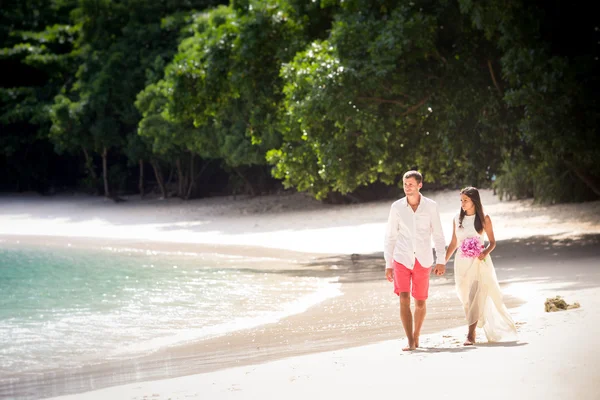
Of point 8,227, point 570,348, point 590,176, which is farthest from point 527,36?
point 8,227

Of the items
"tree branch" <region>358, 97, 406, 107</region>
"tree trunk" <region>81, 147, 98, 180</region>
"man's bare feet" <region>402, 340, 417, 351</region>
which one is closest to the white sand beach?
"man's bare feet" <region>402, 340, 417, 351</region>

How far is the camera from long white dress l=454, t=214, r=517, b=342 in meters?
7.69

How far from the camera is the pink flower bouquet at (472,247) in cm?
784

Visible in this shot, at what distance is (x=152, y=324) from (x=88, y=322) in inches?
41.1

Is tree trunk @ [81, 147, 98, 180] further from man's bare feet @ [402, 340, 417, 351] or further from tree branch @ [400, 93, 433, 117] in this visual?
man's bare feet @ [402, 340, 417, 351]

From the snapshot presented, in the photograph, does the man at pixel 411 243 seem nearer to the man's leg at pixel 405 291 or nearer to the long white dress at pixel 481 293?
the man's leg at pixel 405 291

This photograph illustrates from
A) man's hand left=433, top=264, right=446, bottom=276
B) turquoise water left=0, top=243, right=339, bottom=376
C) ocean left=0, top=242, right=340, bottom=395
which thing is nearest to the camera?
man's hand left=433, top=264, right=446, bottom=276

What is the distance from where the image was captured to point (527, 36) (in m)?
15.1

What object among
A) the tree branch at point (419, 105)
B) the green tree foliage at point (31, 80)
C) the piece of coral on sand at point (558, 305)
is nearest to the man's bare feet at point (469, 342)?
the piece of coral on sand at point (558, 305)

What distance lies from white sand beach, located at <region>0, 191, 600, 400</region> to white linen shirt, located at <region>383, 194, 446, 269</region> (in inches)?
31.4

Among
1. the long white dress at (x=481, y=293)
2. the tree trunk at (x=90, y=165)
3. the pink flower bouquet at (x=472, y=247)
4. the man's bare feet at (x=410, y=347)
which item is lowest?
the man's bare feet at (x=410, y=347)

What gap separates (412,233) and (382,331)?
7.29 feet

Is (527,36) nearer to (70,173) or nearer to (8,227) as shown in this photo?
(8,227)

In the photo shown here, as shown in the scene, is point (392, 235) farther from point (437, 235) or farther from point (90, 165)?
point (90, 165)
